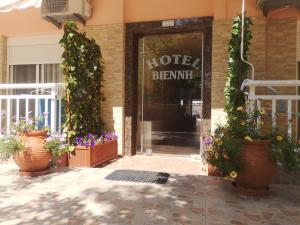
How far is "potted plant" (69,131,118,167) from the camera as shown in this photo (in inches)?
239

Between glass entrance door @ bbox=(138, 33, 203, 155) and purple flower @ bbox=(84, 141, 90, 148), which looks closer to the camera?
purple flower @ bbox=(84, 141, 90, 148)

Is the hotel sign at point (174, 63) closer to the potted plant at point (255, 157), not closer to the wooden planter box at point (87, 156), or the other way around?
the wooden planter box at point (87, 156)

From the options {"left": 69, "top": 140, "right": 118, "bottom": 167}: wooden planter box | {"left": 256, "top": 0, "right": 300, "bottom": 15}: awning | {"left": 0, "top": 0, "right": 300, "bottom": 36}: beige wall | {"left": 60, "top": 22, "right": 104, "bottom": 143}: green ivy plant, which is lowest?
{"left": 69, "top": 140, "right": 118, "bottom": 167}: wooden planter box

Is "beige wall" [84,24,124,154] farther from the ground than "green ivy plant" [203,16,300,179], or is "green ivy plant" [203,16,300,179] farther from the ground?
"beige wall" [84,24,124,154]

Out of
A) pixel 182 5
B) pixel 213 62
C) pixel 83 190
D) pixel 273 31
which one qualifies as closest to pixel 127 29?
pixel 182 5

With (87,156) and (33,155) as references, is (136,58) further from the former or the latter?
(33,155)

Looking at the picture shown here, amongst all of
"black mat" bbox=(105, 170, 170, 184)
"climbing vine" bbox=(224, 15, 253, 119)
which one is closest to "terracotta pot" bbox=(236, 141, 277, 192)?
"black mat" bbox=(105, 170, 170, 184)

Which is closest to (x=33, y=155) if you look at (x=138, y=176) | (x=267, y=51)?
(x=138, y=176)

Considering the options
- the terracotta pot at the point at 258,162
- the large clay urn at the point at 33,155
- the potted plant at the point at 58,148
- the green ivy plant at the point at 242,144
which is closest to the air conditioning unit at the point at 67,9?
the potted plant at the point at 58,148

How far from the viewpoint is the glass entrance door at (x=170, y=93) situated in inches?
294

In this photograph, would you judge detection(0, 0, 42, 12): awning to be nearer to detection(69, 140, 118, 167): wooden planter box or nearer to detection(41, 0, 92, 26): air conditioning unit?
detection(41, 0, 92, 26): air conditioning unit

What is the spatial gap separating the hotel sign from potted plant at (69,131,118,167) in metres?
2.01

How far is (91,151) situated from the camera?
241 inches

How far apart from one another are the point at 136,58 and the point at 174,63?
100 centimetres
